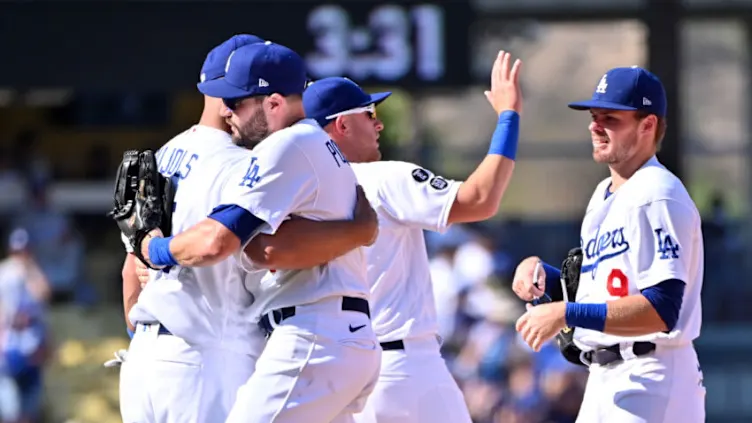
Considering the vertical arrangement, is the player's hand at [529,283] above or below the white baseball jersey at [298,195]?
below

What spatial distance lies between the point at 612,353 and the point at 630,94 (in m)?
0.89

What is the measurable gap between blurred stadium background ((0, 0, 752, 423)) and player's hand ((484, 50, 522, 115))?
5.62 m

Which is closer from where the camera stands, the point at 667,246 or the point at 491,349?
the point at 667,246

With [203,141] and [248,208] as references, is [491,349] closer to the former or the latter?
[203,141]

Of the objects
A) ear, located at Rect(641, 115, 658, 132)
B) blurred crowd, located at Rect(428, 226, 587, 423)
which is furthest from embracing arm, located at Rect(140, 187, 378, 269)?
blurred crowd, located at Rect(428, 226, 587, 423)

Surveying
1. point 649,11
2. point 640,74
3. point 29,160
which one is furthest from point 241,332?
point 29,160

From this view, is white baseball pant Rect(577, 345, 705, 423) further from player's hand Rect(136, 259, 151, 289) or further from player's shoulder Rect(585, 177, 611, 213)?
player's hand Rect(136, 259, 151, 289)

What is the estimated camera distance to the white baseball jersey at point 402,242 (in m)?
5.09

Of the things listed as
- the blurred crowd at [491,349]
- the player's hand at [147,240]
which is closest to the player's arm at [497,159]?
the player's hand at [147,240]

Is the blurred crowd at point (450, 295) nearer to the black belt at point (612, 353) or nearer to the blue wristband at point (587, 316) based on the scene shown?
the black belt at point (612, 353)

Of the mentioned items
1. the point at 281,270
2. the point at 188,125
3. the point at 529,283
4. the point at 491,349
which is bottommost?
the point at 491,349

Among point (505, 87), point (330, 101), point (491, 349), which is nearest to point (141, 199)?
point (330, 101)

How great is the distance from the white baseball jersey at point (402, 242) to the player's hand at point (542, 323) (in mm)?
676

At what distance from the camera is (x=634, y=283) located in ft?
15.1
